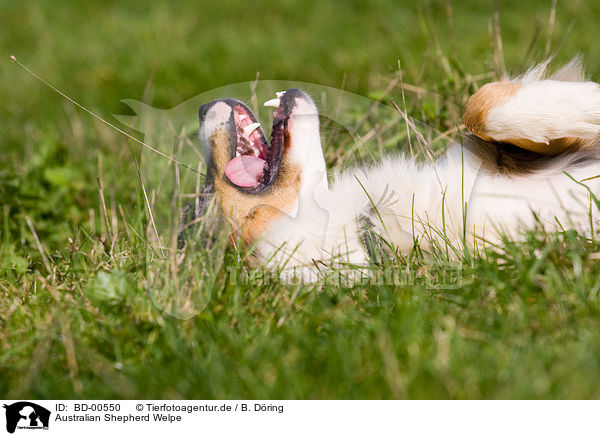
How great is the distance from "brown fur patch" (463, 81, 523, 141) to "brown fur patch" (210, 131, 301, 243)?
704 millimetres

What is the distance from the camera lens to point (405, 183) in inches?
94.1

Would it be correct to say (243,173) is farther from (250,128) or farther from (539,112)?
(539,112)

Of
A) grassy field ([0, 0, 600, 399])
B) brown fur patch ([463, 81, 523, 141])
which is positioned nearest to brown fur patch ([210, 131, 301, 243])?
grassy field ([0, 0, 600, 399])

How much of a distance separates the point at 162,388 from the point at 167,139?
99cm

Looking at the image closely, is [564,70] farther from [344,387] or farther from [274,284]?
[344,387]

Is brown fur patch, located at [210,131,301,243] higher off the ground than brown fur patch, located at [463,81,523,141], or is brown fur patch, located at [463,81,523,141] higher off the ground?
brown fur patch, located at [463,81,523,141]

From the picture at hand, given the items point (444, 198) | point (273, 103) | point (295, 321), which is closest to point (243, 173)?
point (273, 103)

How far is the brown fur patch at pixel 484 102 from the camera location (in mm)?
2352

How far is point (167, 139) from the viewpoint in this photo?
2395 millimetres

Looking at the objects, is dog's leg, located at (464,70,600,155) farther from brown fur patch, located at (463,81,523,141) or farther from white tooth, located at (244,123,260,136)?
white tooth, located at (244,123,260,136)
